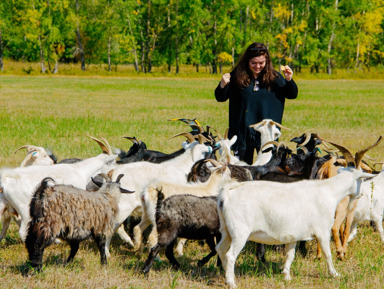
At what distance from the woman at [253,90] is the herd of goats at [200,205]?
110cm

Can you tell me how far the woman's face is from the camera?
24.5ft

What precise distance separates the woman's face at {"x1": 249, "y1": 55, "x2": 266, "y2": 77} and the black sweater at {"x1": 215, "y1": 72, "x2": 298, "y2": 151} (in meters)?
0.20

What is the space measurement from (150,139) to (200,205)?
8452mm

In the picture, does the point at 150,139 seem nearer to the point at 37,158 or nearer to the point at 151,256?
the point at 37,158

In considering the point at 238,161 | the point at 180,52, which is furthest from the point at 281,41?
the point at 238,161

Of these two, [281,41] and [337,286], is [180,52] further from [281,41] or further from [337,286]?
[337,286]

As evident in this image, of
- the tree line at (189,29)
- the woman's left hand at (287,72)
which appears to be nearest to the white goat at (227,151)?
the woman's left hand at (287,72)

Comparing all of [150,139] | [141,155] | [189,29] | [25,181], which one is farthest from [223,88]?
[189,29]

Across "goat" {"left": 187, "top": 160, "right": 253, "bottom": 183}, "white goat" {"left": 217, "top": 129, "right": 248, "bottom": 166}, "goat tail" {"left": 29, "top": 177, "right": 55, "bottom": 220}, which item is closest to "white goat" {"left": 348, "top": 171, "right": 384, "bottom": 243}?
"goat" {"left": 187, "top": 160, "right": 253, "bottom": 183}

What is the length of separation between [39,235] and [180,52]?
194ft

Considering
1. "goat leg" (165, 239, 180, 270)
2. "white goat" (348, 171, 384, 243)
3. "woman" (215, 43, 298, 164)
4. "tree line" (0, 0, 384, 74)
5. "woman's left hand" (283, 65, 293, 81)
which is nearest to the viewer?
"goat leg" (165, 239, 180, 270)

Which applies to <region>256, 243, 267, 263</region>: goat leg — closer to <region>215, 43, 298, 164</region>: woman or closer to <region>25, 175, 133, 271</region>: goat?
<region>25, 175, 133, 271</region>: goat

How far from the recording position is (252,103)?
7.83 m

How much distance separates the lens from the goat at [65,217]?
16.5 ft
